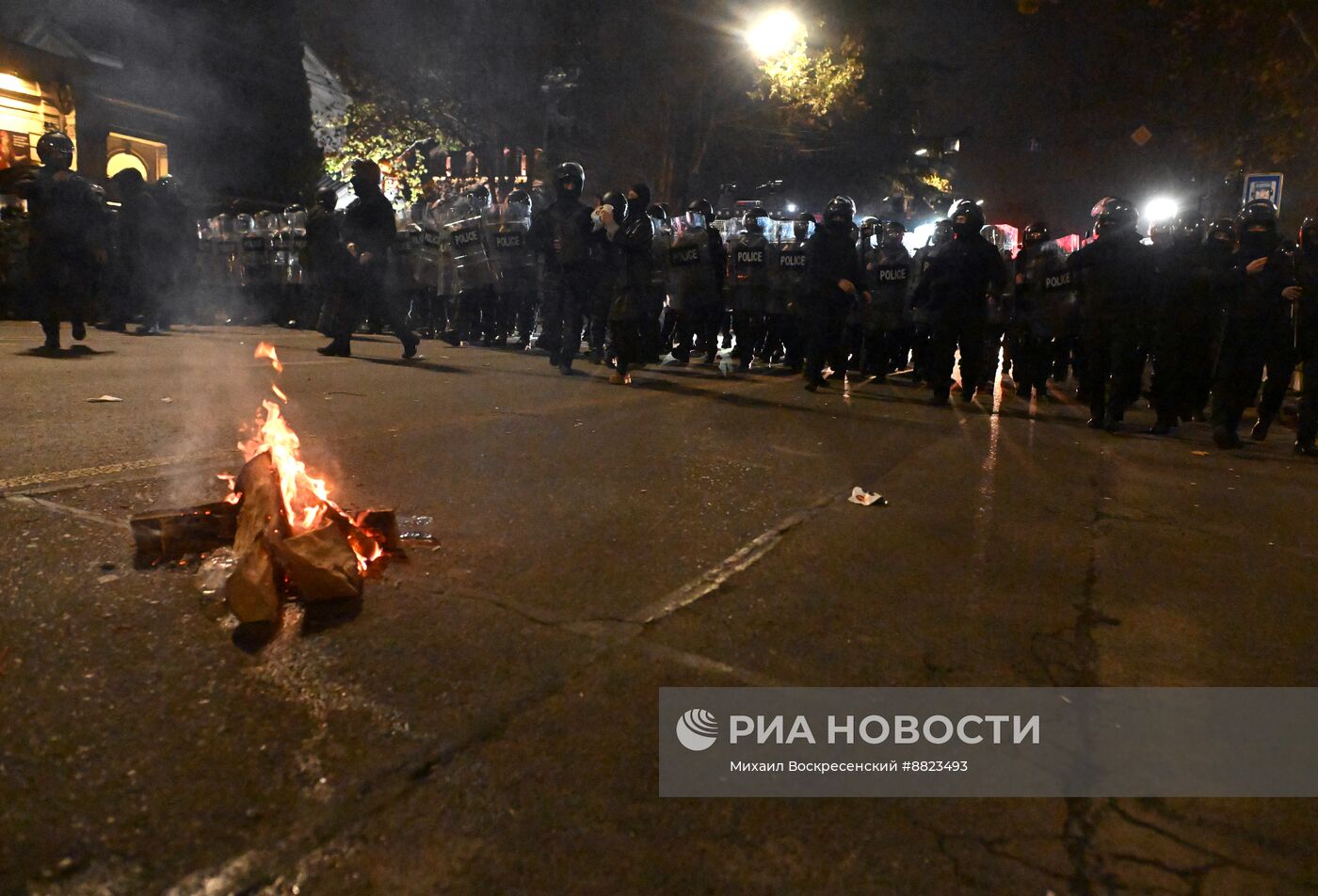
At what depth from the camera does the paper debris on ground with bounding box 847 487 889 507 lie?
16.8 feet

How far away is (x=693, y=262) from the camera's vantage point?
42.1ft

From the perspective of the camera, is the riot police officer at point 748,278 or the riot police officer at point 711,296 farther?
the riot police officer at point 748,278

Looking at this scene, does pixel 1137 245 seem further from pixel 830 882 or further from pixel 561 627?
pixel 830 882

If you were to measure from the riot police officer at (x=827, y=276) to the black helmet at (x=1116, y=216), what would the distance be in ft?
7.81

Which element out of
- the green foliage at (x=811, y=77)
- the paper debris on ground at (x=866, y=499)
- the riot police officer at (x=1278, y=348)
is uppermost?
the green foliage at (x=811, y=77)

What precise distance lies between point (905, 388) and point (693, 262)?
311 cm

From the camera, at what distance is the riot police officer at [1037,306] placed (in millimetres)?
10398

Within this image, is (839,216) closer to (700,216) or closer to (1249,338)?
(700,216)

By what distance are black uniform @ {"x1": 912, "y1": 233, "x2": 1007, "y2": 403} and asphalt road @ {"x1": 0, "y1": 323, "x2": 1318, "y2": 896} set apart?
3456 mm

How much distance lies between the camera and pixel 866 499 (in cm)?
515

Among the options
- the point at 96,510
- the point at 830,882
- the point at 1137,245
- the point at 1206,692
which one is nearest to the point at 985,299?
the point at 1137,245

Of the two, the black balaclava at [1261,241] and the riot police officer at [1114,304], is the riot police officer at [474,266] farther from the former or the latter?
the black balaclava at [1261,241]

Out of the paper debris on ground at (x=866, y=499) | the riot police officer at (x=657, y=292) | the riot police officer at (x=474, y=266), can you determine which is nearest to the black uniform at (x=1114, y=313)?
the paper debris on ground at (x=866, y=499)

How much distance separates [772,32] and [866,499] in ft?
64.4
